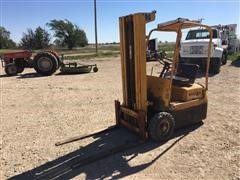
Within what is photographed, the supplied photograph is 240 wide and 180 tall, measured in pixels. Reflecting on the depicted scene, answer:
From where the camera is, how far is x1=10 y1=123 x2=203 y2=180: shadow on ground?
3967mm

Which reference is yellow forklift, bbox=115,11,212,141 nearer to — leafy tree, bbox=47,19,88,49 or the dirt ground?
the dirt ground

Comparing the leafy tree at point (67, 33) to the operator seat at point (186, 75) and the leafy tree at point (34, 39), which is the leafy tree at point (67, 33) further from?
the operator seat at point (186, 75)

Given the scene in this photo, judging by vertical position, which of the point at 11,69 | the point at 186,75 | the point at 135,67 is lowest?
the point at 11,69

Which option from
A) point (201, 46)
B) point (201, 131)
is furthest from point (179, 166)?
point (201, 46)

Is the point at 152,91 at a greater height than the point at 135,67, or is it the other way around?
the point at 135,67

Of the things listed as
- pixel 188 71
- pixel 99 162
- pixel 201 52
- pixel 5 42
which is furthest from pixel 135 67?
pixel 5 42

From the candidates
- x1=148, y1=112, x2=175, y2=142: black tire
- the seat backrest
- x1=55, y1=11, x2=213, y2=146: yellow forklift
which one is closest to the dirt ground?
x1=148, y1=112, x2=175, y2=142: black tire

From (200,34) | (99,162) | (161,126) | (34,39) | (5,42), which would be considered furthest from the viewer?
(5,42)

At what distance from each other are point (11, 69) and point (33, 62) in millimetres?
1256

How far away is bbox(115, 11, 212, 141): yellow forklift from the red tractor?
31.0 feet

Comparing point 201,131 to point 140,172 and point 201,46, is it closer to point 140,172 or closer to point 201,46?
point 140,172

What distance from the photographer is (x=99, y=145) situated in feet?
16.2

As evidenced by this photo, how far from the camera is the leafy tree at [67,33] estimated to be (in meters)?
56.8

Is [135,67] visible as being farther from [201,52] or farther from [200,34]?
[200,34]
